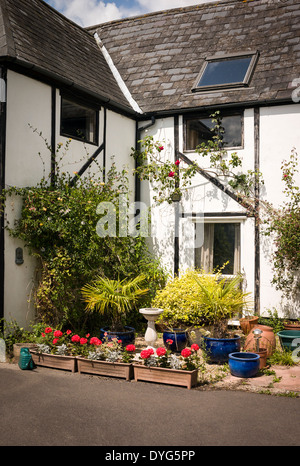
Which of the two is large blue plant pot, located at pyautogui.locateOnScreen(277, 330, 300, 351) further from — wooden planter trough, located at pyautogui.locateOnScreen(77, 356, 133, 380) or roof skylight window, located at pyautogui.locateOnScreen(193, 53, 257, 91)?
roof skylight window, located at pyautogui.locateOnScreen(193, 53, 257, 91)

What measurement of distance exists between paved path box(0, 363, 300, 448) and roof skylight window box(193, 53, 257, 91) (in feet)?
21.5

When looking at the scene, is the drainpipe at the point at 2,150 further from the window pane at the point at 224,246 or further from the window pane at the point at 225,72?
the window pane at the point at 225,72

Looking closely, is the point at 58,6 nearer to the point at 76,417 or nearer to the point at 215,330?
the point at 215,330

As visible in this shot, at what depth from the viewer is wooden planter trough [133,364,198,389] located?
5422mm

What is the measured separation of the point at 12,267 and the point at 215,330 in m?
3.29

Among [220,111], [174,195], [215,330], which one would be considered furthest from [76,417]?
[220,111]

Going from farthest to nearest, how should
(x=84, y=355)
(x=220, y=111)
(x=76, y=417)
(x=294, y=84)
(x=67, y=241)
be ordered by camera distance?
(x=220, y=111), (x=294, y=84), (x=67, y=241), (x=84, y=355), (x=76, y=417)

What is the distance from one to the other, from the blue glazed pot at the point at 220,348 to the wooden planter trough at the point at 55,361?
6.48 ft

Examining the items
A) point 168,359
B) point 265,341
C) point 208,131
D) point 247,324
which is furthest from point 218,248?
point 168,359

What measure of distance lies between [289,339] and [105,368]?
304 cm

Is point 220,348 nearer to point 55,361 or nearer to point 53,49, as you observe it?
point 55,361

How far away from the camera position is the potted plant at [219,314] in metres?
6.49

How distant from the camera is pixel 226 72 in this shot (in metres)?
9.75

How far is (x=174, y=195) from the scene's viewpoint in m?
9.49
